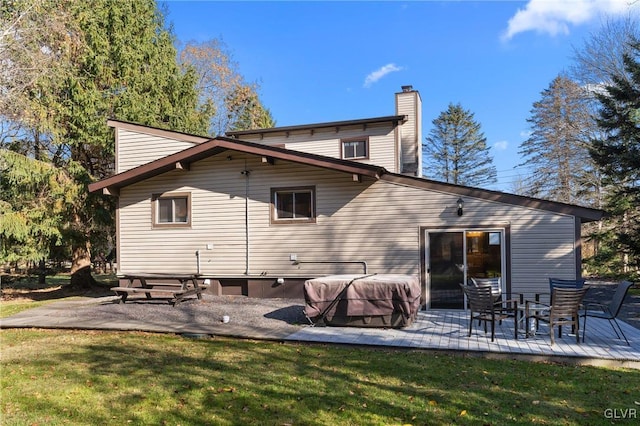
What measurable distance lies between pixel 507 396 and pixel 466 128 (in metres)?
37.4

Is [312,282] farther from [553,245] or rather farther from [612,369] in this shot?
[553,245]

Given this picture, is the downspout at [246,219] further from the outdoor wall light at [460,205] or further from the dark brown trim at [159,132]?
the outdoor wall light at [460,205]

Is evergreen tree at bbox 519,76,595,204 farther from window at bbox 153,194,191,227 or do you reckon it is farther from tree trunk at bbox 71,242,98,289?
tree trunk at bbox 71,242,98,289

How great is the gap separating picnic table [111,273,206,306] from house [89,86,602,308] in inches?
17.8

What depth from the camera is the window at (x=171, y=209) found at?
473 inches

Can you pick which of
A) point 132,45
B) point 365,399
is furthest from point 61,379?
point 132,45

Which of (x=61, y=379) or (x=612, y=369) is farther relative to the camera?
(x=612, y=369)

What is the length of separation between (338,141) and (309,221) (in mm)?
4352

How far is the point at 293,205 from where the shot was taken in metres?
11.3

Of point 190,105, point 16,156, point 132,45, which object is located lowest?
point 16,156

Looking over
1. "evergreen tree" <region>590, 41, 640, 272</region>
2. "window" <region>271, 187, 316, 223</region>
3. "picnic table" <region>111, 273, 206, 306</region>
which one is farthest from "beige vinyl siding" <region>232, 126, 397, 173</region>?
"evergreen tree" <region>590, 41, 640, 272</region>

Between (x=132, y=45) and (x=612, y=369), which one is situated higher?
(x=132, y=45)

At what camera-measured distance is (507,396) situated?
419 centimetres

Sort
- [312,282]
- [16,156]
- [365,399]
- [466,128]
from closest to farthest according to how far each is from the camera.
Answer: [365,399] → [312,282] → [16,156] → [466,128]
